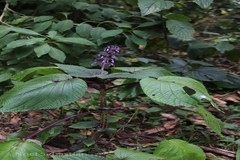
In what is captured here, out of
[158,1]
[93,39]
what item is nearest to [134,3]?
[93,39]

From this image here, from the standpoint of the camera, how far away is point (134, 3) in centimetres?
232

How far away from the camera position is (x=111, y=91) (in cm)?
197

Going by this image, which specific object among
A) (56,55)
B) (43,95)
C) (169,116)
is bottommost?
(169,116)

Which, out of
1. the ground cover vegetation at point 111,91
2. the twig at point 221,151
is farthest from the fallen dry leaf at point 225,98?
the twig at point 221,151

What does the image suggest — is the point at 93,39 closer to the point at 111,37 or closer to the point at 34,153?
the point at 111,37

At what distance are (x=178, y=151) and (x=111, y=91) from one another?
1.01m

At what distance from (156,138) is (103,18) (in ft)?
3.77

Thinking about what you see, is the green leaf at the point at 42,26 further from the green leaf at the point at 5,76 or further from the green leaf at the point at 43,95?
the green leaf at the point at 43,95

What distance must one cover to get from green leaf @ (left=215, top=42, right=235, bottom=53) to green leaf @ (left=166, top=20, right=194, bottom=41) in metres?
0.20

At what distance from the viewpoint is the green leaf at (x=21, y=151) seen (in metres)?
0.88

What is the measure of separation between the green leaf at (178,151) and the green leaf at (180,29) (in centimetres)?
101

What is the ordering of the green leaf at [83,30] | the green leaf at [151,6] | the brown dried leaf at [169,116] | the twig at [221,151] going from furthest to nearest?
the green leaf at [83,30] → the green leaf at [151,6] → the brown dried leaf at [169,116] → the twig at [221,151]

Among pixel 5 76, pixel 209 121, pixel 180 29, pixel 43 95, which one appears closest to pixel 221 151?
pixel 209 121

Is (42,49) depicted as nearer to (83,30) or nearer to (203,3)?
(83,30)
